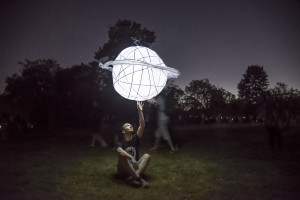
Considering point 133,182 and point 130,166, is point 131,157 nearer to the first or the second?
point 130,166

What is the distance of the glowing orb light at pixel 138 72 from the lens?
21.1ft

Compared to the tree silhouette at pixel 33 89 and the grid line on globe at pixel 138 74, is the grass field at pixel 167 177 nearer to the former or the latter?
the grid line on globe at pixel 138 74

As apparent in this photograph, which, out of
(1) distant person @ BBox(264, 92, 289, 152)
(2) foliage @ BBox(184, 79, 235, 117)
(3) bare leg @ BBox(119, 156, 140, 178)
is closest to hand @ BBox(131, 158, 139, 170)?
(3) bare leg @ BBox(119, 156, 140, 178)

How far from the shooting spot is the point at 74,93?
51469 mm

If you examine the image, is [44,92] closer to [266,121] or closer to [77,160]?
[77,160]

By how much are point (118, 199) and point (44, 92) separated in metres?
49.9

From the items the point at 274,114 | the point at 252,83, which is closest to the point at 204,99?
the point at 252,83

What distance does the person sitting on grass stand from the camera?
658cm

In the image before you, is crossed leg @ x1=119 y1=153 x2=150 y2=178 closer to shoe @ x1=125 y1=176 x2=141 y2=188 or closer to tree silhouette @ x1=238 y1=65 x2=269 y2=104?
shoe @ x1=125 y1=176 x2=141 y2=188

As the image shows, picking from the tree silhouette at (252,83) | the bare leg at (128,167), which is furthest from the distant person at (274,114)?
the tree silhouette at (252,83)

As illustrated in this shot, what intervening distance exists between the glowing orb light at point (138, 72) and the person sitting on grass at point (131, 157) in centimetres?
68

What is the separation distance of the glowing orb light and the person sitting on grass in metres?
0.68

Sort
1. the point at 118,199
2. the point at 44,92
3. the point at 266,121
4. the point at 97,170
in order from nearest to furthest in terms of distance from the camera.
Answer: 1. the point at 118,199
2. the point at 97,170
3. the point at 266,121
4. the point at 44,92

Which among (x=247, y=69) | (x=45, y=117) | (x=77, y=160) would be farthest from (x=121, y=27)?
(x=247, y=69)
